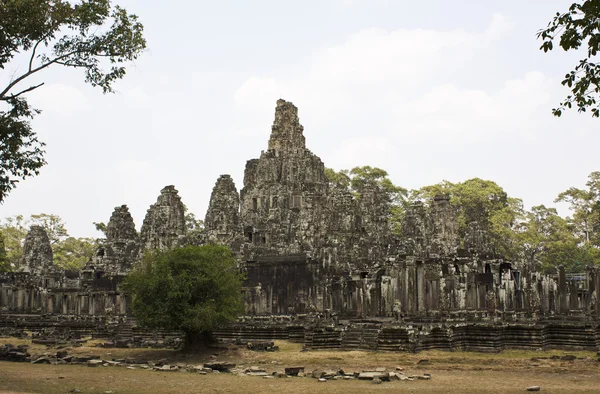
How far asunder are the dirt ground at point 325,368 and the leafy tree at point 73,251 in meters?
42.3

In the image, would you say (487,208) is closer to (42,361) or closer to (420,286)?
(420,286)

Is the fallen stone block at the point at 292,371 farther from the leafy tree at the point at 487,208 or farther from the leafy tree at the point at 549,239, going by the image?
the leafy tree at the point at 487,208

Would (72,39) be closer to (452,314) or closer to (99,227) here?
(452,314)

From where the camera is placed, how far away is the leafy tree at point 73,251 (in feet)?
214

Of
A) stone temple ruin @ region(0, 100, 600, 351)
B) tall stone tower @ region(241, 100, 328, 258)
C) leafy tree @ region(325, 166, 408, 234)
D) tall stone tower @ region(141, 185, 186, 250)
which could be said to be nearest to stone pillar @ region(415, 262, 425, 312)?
stone temple ruin @ region(0, 100, 600, 351)

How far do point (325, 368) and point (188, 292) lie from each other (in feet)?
21.5

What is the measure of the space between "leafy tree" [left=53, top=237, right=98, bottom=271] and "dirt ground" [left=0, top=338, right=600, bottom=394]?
42319mm

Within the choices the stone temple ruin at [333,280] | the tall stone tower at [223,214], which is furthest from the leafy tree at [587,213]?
the tall stone tower at [223,214]

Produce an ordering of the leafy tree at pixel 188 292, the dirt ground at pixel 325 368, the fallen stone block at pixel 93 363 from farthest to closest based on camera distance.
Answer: the leafy tree at pixel 188 292, the fallen stone block at pixel 93 363, the dirt ground at pixel 325 368

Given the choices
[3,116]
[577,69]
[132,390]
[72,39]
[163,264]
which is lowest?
[132,390]

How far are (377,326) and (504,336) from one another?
15.2ft

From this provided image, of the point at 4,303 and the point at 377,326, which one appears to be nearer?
the point at 377,326

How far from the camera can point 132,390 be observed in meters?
16.0

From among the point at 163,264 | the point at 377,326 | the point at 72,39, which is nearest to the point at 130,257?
the point at 163,264
